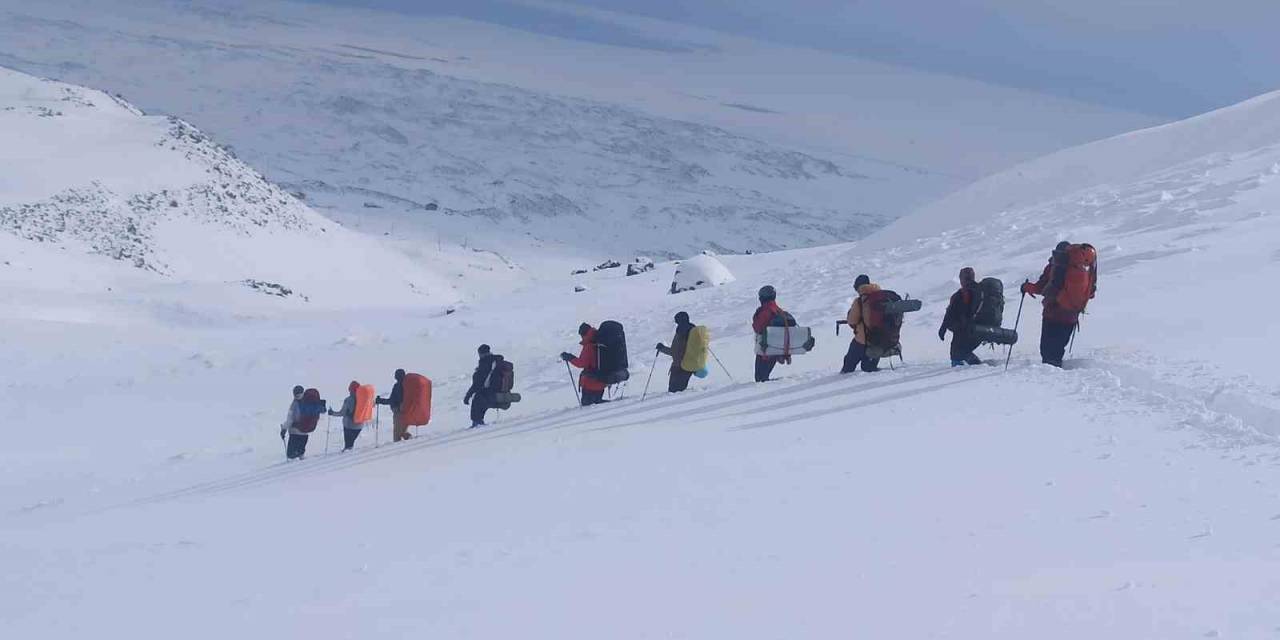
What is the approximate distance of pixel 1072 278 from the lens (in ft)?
43.2

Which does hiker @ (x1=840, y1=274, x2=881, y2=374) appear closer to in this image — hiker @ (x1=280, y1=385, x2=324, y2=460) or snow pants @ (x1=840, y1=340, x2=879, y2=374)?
snow pants @ (x1=840, y1=340, x2=879, y2=374)

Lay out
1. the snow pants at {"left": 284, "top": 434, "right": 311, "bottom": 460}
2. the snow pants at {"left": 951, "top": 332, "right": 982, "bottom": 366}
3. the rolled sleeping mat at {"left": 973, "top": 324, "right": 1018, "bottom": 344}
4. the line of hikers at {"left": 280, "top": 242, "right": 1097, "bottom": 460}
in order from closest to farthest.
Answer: the line of hikers at {"left": 280, "top": 242, "right": 1097, "bottom": 460}, the rolled sleeping mat at {"left": 973, "top": 324, "right": 1018, "bottom": 344}, the snow pants at {"left": 951, "top": 332, "right": 982, "bottom": 366}, the snow pants at {"left": 284, "top": 434, "right": 311, "bottom": 460}

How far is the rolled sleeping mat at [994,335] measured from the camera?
45.2ft

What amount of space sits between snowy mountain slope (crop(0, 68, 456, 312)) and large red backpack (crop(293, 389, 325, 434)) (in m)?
30.4

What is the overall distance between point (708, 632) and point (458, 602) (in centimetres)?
154

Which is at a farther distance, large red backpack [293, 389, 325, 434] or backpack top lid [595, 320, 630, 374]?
large red backpack [293, 389, 325, 434]

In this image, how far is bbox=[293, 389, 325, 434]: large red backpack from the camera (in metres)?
17.0

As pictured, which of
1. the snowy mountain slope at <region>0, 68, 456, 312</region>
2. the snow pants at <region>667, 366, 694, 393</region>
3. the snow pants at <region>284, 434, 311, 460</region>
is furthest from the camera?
the snowy mountain slope at <region>0, 68, 456, 312</region>

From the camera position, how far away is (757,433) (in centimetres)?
1164

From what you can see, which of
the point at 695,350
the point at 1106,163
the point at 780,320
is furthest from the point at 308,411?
the point at 1106,163

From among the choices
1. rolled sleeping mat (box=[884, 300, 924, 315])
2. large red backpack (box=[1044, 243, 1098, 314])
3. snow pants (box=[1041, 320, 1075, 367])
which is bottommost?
snow pants (box=[1041, 320, 1075, 367])

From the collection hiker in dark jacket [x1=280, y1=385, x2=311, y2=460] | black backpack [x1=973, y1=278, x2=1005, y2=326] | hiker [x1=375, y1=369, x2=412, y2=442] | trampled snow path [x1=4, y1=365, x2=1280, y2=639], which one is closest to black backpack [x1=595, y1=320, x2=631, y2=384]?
hiker [x1=375, y1=369, x2=412, y2=442]

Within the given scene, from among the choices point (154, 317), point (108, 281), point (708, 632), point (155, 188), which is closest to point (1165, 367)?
point (708, 632)

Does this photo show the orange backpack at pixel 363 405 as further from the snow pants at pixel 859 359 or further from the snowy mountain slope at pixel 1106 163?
the snowy mountain slope at pixel 1106 163
